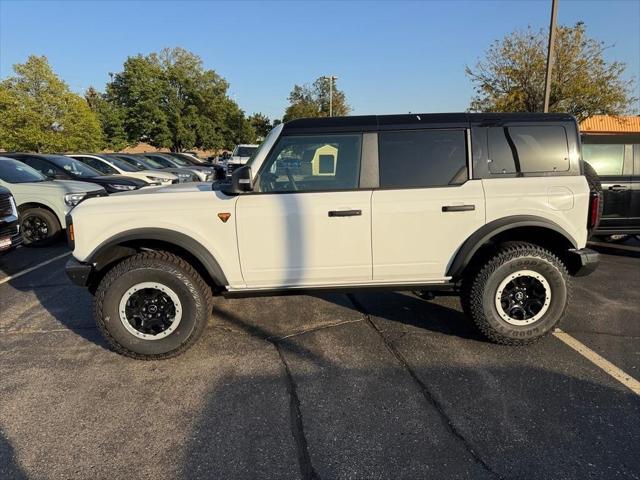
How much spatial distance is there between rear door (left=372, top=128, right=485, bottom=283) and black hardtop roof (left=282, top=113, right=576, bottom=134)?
0.24 feet

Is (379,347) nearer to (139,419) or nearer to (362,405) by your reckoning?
(362,405)

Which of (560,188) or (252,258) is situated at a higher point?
(560,188)

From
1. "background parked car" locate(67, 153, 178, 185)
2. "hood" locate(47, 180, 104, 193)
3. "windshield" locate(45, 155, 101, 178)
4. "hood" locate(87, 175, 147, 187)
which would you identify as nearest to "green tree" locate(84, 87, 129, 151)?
"background parked car" locate(67, 153, 178, 185)

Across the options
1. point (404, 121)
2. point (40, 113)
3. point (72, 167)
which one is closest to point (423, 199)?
point (404, 121)

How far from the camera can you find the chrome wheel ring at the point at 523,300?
3648 millimetres

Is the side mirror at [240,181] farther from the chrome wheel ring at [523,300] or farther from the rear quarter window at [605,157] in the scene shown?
the rear quarter window at [605,157]

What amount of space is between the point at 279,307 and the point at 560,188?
2.97 metres

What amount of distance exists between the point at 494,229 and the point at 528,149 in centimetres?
76

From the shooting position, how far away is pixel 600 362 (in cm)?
343

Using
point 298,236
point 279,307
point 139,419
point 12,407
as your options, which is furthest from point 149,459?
point 279,307

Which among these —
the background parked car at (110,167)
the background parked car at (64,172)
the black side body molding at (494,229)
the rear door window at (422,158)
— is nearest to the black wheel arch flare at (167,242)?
the rear door window at (422,158)

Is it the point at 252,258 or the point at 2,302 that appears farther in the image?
the point at 2,302

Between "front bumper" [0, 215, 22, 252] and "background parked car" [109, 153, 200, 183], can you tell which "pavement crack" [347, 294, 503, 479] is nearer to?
"front bumper" [0, 215, 22, 252]

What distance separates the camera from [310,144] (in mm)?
3578
